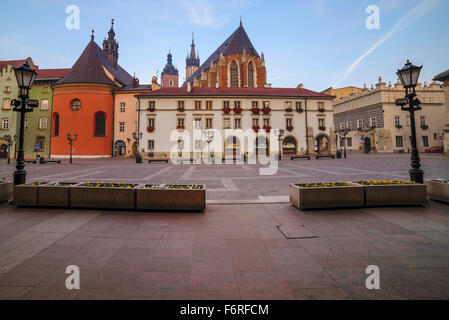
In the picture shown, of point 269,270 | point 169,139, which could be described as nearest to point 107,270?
point 269,270

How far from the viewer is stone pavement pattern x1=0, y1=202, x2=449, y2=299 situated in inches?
90.7

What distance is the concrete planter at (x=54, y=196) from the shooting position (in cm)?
559

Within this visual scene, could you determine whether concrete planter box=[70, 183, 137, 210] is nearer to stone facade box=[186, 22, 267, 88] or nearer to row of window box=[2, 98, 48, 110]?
stone facade box=[186, 22, 267, 88]

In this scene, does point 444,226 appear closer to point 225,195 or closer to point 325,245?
point 325,245

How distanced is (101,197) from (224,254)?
407cm

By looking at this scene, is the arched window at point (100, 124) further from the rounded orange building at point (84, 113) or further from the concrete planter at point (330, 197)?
the concrete planter at point (330, 197)

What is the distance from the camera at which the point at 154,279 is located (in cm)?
251

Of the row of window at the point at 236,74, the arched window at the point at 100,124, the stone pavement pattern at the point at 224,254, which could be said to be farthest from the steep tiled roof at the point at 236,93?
the stone pavement pattern at the point at 224,254

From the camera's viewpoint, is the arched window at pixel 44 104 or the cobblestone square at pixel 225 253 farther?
the arched window at pixel 44 104

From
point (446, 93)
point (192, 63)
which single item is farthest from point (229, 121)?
point (192, 63)

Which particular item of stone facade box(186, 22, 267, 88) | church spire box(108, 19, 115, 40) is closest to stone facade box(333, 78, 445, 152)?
stone facade box(186, 22, 267, 88)

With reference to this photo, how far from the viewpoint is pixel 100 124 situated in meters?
34.9

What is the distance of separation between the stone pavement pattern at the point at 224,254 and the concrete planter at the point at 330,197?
38cm

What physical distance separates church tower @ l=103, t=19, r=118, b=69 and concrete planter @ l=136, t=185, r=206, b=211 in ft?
204
